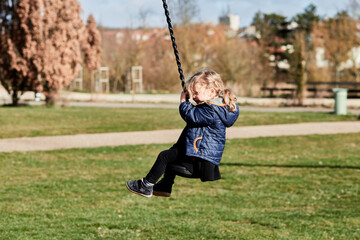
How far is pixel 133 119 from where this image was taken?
73.1ft

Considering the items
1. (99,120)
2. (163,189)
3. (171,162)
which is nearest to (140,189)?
(163,189)

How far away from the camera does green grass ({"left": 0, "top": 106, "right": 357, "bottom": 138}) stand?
18.4m

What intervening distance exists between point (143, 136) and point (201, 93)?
12.9 m

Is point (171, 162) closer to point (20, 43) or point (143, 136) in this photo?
point (143, 136)

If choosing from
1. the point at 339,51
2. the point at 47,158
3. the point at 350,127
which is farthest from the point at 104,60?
the point at 47,158

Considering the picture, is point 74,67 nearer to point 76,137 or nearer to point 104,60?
point 76,137

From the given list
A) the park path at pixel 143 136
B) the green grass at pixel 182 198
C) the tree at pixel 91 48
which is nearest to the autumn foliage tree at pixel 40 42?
the tree at pixel 91 48

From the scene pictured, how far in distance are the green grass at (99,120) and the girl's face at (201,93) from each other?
45.1ft

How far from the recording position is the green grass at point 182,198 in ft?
23.6

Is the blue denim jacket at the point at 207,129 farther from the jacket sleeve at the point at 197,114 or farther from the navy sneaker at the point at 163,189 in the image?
the navy sneaker at the point at 163,189

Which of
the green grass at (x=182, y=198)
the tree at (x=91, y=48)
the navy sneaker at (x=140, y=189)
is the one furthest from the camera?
the tree at (x=91, y=48)

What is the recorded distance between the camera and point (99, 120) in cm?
2178

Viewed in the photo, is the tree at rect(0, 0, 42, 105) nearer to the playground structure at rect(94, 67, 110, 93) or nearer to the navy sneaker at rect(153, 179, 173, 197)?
the playground structure at rect(94, 67, 110, 93)

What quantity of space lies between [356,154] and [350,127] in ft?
18.9
